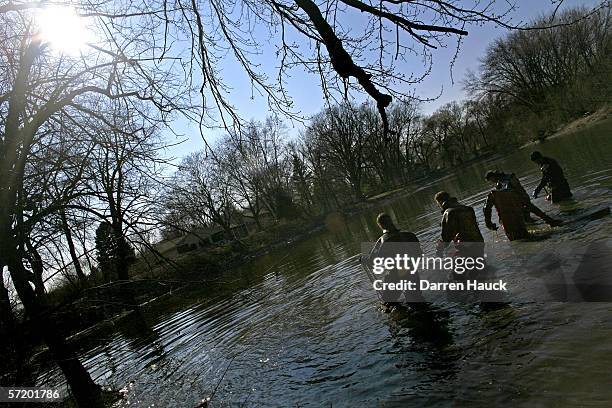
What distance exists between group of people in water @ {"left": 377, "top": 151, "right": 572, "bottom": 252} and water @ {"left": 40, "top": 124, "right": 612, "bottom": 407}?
0.82m

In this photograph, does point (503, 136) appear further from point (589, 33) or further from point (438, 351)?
point (438, 351)

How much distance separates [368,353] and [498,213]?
5.25 metres

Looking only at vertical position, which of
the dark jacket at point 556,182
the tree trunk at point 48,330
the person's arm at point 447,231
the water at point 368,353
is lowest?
the water at point 368,353

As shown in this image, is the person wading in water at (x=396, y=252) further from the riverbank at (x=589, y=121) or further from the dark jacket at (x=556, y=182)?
the riverbank at (x=589, y=121)

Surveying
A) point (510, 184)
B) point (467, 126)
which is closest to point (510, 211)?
point (510, 184)

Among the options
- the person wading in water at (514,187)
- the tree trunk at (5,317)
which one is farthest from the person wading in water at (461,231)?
the tree trunk at (5,317)

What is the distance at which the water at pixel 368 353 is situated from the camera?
4.99m

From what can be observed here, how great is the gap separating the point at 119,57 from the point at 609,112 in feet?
155

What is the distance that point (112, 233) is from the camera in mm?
4895

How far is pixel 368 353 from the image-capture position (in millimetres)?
7398

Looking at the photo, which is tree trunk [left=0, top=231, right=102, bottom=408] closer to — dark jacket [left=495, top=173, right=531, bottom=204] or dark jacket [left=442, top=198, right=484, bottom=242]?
dark jacket [left=442, top=198, right=484, bottom=242]

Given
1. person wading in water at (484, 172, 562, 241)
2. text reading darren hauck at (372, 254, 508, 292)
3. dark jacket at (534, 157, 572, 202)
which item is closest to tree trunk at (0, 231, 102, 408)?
text reading darren hauck at (372, 254, 508, 292)

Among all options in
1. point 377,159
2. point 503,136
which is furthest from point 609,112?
point 377,159

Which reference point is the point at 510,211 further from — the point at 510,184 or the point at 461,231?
the point at 461,231
